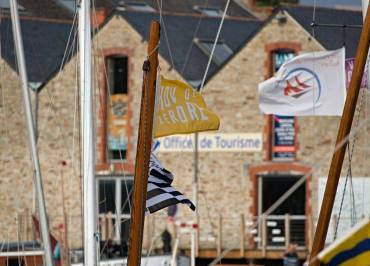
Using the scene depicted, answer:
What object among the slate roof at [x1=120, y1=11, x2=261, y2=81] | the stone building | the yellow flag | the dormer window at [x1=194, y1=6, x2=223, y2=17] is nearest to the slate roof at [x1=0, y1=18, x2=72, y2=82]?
the stone building

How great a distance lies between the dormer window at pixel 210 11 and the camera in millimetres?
65375

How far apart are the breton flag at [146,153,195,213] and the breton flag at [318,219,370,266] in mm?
6292

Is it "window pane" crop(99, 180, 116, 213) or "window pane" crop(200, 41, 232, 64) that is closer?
"window pane" crop(99, 180, 116, 213)

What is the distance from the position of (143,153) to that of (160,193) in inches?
86.2

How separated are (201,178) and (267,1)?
3458cm

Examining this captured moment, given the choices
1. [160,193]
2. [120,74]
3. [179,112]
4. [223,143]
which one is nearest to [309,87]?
[179,112]

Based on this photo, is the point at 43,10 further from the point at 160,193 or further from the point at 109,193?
the point at 160,193

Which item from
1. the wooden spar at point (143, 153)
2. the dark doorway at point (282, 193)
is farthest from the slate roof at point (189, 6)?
the wooden spar at point (143, 153)

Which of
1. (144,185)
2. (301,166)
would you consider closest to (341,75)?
(144,185)

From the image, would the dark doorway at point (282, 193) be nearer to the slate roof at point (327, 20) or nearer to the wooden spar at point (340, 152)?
the slate roof at point (327, 20)

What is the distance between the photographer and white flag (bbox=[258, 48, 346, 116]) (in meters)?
26.5

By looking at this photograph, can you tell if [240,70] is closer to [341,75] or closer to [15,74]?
[15,74]

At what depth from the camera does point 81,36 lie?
77.5 feet

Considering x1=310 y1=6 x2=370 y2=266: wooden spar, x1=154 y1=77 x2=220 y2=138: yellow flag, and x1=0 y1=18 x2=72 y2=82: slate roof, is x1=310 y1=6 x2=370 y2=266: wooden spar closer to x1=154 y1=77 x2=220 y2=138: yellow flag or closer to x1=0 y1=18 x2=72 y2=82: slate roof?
x1=154 y1=77 x2=220 y2=138: yellow flag
